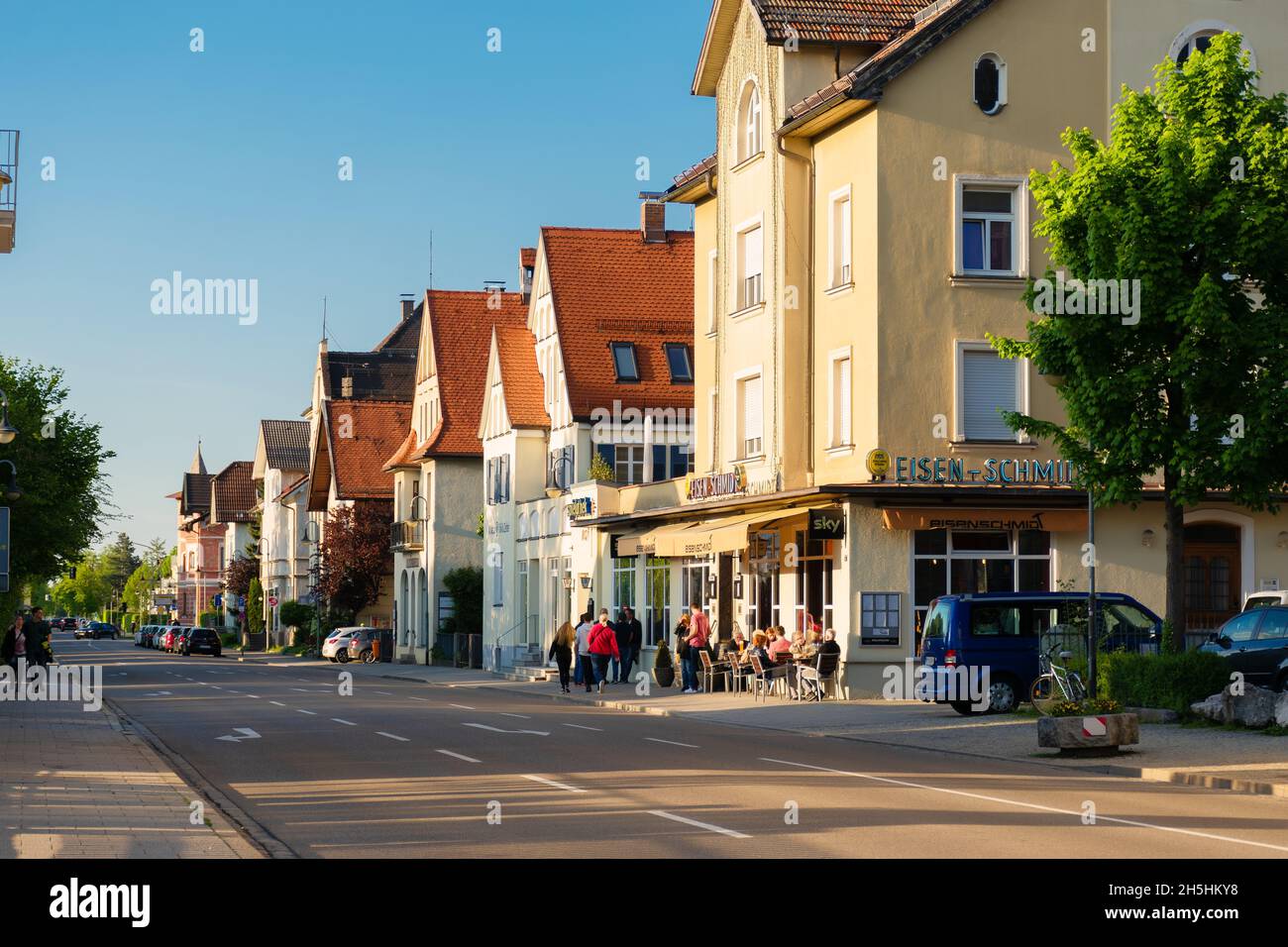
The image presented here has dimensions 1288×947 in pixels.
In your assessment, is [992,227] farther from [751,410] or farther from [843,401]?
[751,410]

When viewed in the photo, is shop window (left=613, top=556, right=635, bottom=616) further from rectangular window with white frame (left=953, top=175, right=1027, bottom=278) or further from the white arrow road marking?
the white arrow road marking

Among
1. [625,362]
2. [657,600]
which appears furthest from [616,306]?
[657,600]

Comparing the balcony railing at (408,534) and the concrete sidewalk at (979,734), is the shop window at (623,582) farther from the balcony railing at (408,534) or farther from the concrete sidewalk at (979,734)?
the balcony railing at (408,534)

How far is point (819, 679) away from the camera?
35125 millimetres

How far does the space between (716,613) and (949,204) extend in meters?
11.3

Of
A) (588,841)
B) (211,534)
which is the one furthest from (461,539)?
(211,534)

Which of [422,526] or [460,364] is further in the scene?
[422,526]

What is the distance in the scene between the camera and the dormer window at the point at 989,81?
36938 mm

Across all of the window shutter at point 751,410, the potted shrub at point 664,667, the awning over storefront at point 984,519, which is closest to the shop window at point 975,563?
the awning over storefront at point 984,519

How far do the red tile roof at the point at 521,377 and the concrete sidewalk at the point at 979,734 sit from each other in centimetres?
1649

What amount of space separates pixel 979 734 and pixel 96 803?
13.8 metres

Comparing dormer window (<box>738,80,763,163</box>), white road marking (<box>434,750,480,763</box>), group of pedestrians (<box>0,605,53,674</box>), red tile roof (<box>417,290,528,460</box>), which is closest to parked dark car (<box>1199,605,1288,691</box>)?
white road marking (<box>434,750,480,763</box>)

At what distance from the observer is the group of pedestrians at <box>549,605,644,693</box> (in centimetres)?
4225

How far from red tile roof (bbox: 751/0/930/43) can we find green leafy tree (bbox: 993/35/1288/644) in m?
12.3
